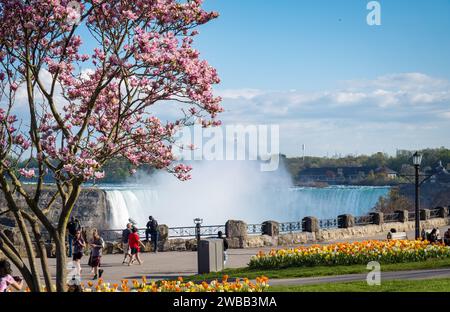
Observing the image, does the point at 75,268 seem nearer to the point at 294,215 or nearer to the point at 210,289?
the point at 210,289

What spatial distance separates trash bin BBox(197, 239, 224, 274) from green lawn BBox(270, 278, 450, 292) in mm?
5456

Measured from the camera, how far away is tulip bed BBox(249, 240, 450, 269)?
20.2 metres

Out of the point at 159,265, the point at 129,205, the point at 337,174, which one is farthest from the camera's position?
the point at 337,174

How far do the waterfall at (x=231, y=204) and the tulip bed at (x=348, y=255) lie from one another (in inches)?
1749

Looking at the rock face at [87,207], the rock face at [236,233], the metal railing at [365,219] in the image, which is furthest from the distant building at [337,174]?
the rock face at [236,233]

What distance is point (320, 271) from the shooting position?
61.9ft

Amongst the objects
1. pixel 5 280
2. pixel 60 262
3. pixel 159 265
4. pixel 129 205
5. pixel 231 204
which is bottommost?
pixel 231 204

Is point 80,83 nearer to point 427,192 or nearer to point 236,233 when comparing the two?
Result: point 236,233

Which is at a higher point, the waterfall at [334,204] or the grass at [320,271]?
the grass at [320,271]

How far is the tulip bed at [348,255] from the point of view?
2025 cm

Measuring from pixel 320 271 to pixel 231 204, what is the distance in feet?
255

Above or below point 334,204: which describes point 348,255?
above

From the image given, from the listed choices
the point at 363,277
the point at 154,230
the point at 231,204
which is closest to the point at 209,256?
the point at 363,277

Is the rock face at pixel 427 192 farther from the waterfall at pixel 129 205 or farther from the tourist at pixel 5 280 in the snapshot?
the tourist at pixel 5 280
